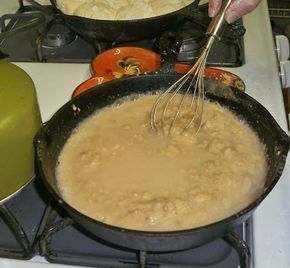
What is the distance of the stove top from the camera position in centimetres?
112

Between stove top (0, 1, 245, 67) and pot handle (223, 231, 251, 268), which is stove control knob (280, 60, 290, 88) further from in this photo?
pot handle (223, 231, 251, 268)

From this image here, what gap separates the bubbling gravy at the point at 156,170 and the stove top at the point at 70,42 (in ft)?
0.99

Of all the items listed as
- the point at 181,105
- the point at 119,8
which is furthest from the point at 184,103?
the point at 119,8

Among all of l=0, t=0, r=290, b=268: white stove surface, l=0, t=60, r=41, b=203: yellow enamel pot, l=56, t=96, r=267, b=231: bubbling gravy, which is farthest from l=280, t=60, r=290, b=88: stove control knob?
l=0, t=60, r=41, b=203: yellow enamel pot

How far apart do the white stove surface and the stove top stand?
3 cm

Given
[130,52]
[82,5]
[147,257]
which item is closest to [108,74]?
[130,52]

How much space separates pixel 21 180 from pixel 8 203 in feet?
0.18

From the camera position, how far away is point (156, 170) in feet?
2.43

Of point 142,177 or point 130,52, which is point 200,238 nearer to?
point 142,177

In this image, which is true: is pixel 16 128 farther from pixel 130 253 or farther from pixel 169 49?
pixel 169 49

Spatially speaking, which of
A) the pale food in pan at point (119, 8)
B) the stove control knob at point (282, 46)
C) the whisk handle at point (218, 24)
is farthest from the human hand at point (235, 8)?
the stove control knob at point (282, 46)

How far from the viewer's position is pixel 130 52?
3.55 feet

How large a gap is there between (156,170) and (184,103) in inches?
6.9

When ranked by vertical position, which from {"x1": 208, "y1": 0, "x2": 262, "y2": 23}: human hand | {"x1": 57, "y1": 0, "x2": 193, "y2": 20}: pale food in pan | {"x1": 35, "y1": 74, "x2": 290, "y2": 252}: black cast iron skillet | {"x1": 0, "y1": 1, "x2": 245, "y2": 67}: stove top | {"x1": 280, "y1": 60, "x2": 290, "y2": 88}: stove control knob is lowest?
{"x1": 280, "y1": 60, "x2": 290, "y2": 88}: stove control knob
